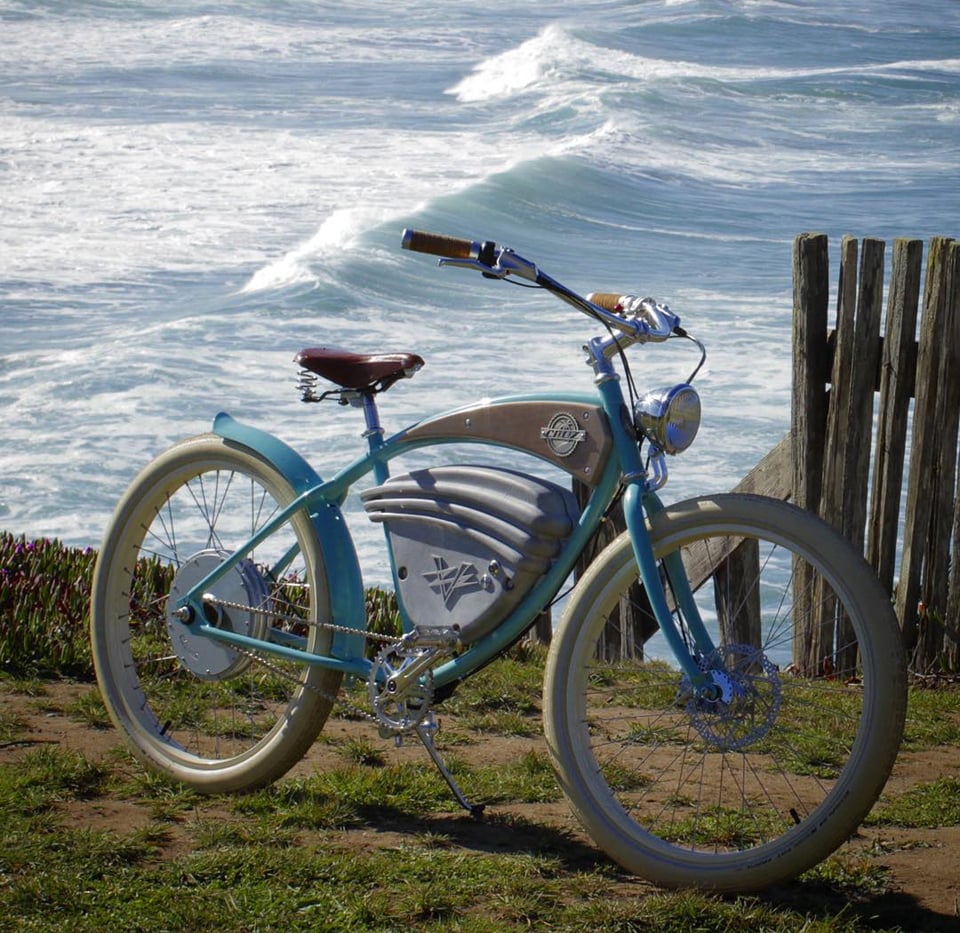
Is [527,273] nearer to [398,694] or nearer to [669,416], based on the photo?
[669,416]

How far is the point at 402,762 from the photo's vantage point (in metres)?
4.97

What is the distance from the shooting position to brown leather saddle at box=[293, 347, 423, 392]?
442cm

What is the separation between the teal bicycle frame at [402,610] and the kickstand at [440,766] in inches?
4.8

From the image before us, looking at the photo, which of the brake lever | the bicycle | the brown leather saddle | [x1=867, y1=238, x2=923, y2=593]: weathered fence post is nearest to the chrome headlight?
the bicycle

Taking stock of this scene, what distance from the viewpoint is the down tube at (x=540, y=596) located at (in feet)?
13.2

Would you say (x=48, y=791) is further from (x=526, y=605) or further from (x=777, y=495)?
(x=777, y=495)

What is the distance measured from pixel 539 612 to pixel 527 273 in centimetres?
95

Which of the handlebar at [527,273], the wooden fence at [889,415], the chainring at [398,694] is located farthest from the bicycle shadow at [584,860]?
the wooden fence at [889,415]

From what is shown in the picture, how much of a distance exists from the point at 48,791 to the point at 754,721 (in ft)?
7.20

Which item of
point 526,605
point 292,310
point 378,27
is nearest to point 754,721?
point 526,605

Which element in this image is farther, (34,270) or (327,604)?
(34,270)

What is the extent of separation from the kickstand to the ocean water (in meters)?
6.02

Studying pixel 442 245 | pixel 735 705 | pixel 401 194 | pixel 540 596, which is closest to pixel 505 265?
pixel 442 245

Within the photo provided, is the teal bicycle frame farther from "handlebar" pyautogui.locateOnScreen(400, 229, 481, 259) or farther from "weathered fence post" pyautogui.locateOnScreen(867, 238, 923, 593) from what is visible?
"weathered fence post" pyautogui.locateOnScreen(867, 238, 923, 593)
